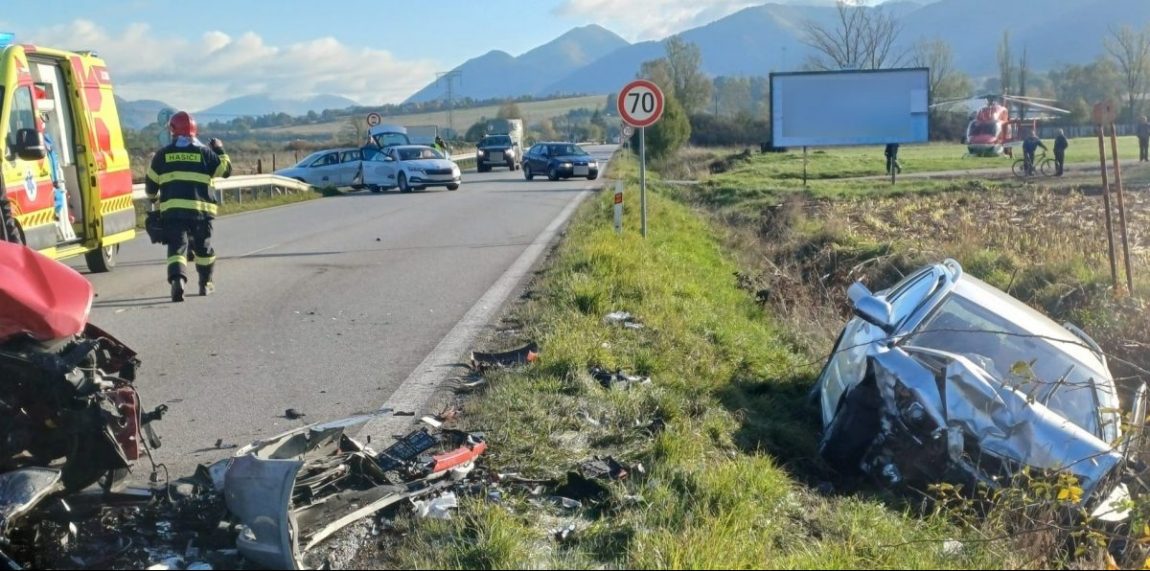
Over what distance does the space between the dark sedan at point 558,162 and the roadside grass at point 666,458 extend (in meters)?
26.3

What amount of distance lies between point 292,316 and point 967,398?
237 inches

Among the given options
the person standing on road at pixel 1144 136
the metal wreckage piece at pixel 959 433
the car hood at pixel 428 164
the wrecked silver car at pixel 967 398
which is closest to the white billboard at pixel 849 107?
the person standing on road at pixel 1144 136

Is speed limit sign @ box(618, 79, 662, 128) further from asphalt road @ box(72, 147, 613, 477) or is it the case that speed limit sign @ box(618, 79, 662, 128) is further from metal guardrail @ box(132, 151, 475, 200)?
metal guardrail @ box(132, 151, 475, 200)

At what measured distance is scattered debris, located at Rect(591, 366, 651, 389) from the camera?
22.5 feet

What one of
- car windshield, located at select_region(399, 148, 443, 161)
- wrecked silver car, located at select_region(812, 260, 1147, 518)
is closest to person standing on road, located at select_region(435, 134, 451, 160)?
car windshield, located at select_region(399, 148, 443, 161)

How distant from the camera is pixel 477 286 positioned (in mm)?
11422

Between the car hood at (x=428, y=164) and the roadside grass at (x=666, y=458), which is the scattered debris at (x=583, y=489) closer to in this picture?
the roadside grass at (x=666, y=458)

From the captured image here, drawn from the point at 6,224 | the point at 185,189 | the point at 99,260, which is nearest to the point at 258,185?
the point at 99,260

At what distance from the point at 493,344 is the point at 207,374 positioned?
210 cm

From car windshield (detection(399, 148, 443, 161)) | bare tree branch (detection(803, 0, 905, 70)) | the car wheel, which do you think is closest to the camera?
the car wheel

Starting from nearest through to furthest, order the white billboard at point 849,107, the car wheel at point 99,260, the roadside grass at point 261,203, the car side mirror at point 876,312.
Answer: the car side mirror at point 876,312
the car wheel at point 99,260
the roadside grass at point 261,203
the white billboard at point 849,107

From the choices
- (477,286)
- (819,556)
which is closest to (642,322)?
(477,286)

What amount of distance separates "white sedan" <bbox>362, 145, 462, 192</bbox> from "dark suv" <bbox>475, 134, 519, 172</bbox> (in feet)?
49.5

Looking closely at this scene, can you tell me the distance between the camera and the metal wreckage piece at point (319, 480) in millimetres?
3936
